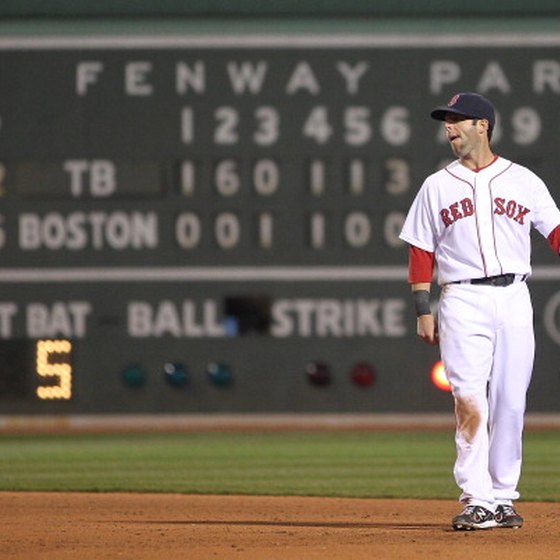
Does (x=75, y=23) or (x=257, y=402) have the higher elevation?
(x=75, y=23)

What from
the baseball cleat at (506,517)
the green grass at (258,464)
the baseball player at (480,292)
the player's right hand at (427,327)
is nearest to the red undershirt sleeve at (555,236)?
the baseball player at (480,292)

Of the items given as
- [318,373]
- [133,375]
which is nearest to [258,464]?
[318,373]

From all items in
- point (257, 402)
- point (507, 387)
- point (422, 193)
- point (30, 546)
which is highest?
point (422, 193)

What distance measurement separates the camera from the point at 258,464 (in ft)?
36.7

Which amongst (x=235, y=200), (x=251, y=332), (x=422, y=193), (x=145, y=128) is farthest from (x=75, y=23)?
(x=422, y=193)

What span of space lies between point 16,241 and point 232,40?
2.10 m

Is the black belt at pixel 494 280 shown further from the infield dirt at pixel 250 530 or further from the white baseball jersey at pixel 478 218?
the infield dirt at pixel 250 530

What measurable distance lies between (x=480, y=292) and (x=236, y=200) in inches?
267

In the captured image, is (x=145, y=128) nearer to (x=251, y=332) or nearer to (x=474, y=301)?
(x=251, y=332)

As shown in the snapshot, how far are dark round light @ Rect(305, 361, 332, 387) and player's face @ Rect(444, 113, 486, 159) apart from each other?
6705 millimetres

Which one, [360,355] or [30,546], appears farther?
[360,355]

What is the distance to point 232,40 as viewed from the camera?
13047 mm

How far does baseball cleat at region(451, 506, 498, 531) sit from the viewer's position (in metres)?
6.30

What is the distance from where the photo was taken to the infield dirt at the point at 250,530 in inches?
230
